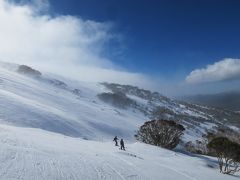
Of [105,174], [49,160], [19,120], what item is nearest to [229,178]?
[105,174]

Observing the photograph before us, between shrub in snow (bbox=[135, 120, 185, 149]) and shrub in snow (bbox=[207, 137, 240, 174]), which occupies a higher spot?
shrub in snow (bbox=[135, 120, 185, 149])

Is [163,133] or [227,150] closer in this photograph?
[227,150]

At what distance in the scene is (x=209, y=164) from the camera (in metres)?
38.8

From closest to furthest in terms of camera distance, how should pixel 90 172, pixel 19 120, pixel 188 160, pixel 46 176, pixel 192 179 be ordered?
Answer: pixel 46 176
pixel 90 172
pixel 192 179
pixel 188 160
pixel 19 120

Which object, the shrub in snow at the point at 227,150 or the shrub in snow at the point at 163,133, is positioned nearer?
the shrub in snow at the point at 227,150

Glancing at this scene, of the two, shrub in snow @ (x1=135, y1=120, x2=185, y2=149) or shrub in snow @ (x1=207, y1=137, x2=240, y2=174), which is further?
shrub in snow @ (x1=135, y1=120, x2=185, y2=149)

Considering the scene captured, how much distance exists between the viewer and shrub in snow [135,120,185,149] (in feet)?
163

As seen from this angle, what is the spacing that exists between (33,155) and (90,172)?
167 inches

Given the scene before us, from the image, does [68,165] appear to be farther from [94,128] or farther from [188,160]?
[94,128]

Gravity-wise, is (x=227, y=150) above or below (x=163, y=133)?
below

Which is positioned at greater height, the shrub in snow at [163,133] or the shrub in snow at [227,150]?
the shrub in snow at [163,133]

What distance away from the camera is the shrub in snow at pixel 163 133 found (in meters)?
49.8

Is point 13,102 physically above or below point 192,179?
above

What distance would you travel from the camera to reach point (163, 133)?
50.2 m
